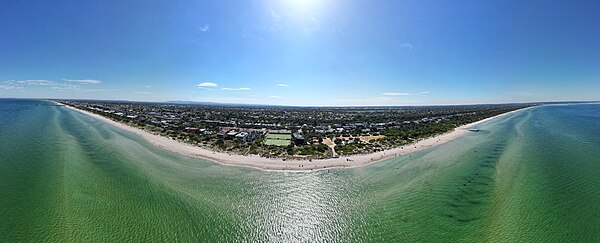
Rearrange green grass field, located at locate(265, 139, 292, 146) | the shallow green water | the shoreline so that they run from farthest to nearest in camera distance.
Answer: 1. green grass field, located at locate(265, 139, 292, 146)
2. the shoreline
3. the shallow green water

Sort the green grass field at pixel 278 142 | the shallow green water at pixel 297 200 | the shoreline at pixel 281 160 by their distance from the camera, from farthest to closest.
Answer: the green grass field at pixel 278 142 → the shoreline at pixel 281 160 → the shallow green water at pixel 297 200

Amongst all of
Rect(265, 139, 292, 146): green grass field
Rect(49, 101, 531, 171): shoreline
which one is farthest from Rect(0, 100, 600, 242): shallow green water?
Rect(265, 139, 292, 146): green grass field

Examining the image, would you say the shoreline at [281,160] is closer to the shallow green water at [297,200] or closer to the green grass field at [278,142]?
the shallow green water at [297,200]

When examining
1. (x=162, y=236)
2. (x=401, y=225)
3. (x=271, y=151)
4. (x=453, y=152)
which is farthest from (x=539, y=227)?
(x=271, y=151)

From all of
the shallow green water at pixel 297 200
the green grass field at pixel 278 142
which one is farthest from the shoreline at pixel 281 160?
the green grass field at pixel 278 142

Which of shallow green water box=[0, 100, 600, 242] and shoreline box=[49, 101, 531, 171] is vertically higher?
shoreline box=[49, 101, 531, 171]

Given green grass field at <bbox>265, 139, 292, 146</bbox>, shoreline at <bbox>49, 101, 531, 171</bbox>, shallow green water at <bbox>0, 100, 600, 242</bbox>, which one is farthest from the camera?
green grass field at <bbox>265, 139, 292, 146</bbox>

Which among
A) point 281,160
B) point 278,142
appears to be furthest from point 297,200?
point 278,142

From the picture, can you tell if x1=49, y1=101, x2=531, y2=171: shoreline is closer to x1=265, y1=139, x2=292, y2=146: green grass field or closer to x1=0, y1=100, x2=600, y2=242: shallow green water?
x1=0, y1=100, x2=600, y2=242: shallow green water

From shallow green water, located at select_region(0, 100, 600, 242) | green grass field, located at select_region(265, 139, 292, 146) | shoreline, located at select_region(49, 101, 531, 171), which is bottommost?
shallow green water, located at select_region(0, 100, 600, 242)
